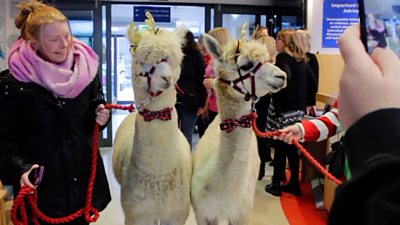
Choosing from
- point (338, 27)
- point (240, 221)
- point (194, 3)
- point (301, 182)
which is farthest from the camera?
point (194, 3)

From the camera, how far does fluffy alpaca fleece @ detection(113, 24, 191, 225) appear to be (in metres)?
1.82

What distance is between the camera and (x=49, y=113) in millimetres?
1777

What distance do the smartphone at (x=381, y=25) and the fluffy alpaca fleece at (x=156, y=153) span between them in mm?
1301

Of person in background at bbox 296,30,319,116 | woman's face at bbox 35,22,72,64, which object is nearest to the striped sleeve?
woman's face at bbox 35,22,72,64

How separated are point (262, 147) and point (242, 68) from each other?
126 inches

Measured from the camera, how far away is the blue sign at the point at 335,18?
582 centimetres

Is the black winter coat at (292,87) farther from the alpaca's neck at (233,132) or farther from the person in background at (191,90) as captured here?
the alpaca's neck at (233,132)

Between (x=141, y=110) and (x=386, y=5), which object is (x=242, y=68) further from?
(x=386, y=5)

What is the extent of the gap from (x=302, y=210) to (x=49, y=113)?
2.97 metres

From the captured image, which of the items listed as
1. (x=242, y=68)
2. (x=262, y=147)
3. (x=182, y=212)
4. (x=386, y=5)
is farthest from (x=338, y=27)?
(x=386, y=5)

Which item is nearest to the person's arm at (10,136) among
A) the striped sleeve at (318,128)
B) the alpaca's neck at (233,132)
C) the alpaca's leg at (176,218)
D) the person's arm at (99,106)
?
the person's arm at (99,106)

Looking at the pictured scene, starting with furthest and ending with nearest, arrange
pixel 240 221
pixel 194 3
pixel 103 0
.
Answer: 1. pixel 194 3
2. pixel 103 0
3. pixel 240 221

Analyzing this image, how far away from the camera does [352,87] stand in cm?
47

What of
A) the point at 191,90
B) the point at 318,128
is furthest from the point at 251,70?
the point at 191,90
